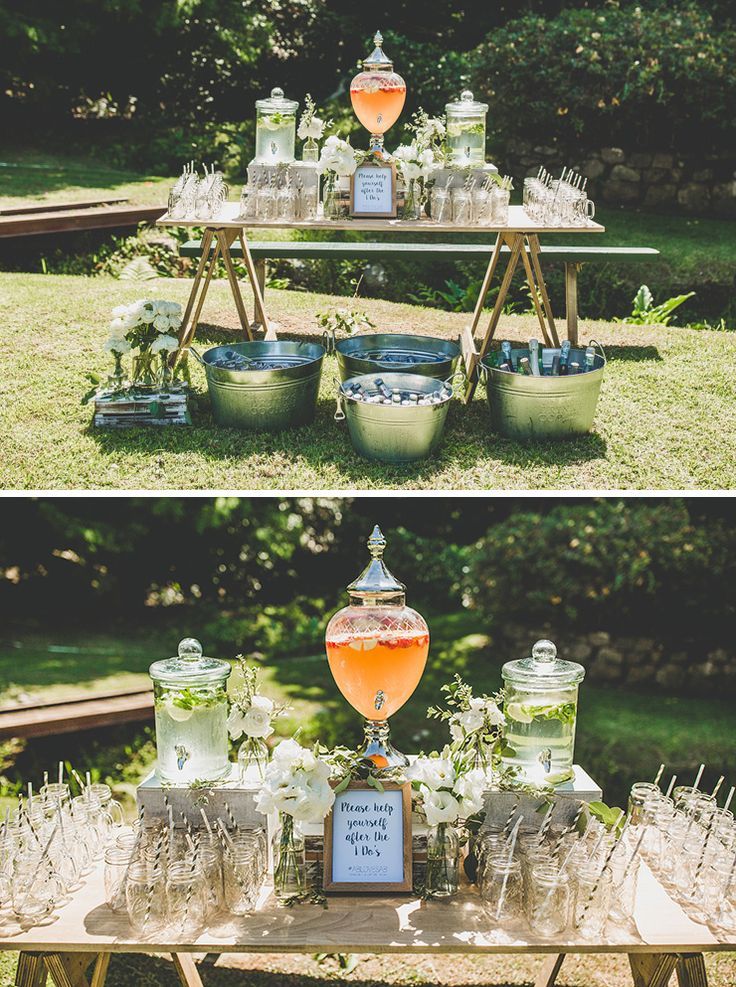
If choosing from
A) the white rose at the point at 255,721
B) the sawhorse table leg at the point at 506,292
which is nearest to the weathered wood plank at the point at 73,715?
the sawhorse table leg at the point at 506,292

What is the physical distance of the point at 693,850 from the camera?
317 centimetres

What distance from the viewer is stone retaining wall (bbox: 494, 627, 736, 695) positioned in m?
6.96

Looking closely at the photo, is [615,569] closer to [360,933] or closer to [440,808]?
[440,808]

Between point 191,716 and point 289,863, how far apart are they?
535mm

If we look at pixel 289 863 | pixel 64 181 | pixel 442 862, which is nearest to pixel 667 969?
pixel 442 862

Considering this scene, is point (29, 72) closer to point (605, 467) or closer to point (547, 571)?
point (547, 571)

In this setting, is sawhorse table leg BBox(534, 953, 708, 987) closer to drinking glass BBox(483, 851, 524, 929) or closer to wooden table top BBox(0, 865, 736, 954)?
wooden table top BBox(0, 865, 736, 954)

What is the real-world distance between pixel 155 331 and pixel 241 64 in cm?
890

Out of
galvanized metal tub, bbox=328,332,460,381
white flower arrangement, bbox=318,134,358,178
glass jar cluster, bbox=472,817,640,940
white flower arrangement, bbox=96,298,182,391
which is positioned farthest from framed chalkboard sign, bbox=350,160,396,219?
glass jar cluster, bbox=472,817,640,940

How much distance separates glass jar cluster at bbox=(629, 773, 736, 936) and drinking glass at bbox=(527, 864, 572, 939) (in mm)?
288

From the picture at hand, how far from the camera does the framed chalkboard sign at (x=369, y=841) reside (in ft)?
10.3

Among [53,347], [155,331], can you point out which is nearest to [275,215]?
[155,331]

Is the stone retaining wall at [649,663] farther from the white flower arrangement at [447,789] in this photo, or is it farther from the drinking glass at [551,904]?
the drinking glass at [551,904]

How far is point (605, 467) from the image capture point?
5.07 m
